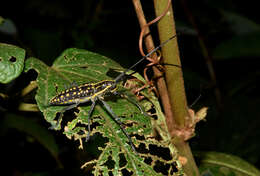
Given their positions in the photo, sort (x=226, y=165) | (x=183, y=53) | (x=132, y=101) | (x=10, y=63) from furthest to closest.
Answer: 1. (x=183, y=53)
2. (x=226, y=165)
3. (x=132, y=101)
4. (x=10, y=63)

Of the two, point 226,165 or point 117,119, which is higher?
point 226,165

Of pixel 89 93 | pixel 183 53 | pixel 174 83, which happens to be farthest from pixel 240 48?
pixel 89 93

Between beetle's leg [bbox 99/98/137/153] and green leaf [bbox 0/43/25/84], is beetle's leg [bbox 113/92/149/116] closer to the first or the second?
beetle's leg [bbox 99/98/137/153]

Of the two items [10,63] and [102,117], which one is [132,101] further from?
[10,63]

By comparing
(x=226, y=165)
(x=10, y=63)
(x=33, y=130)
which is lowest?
(x=33, y=130)

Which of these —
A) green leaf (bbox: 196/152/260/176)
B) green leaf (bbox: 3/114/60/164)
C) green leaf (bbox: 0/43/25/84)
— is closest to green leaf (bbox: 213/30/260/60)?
green leaf (bbox: 196/152/260/176)

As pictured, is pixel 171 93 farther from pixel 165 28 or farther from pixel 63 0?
pixel 63 0
